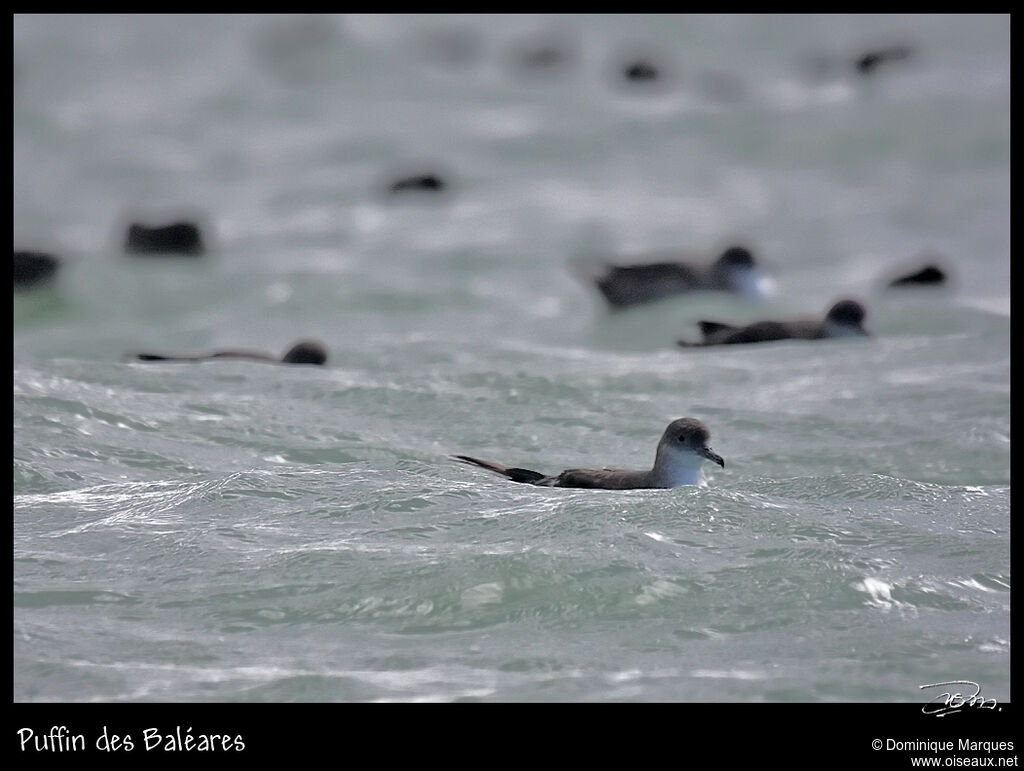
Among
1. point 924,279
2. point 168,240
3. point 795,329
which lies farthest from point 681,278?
point 168,240

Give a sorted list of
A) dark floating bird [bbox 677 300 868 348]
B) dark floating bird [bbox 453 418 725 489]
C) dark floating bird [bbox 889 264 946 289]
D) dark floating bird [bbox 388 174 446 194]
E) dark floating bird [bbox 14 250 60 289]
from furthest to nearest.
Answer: dark floating bird [bbox 388 174 446 194] → dark floating bird [bbox 14 250 60 289] → dark floating bird [bbox 889 264 946 289] → dark floating bird [bbox 677 300 868 348] → dark floating bird [bbox 453 418 725 489]

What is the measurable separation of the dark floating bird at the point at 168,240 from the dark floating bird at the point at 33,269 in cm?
182

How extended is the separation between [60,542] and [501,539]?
2150 millimetres

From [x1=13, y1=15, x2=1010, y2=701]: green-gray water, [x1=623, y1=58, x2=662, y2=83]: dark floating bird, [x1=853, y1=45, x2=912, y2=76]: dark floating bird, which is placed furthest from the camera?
[x1=623, y1=58, x2=662, y2=83]: dark floating bird

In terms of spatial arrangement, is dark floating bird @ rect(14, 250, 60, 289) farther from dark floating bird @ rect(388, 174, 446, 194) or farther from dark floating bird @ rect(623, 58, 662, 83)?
dark floating bird @ rect(623, 58, 662, 83)

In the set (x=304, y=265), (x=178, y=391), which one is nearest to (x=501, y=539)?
(x=178, y=391)

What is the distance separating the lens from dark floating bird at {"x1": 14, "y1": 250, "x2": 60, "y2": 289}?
59.5 ft

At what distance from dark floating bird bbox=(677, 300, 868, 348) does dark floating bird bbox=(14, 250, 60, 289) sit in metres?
7.31

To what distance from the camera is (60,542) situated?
27.6ft

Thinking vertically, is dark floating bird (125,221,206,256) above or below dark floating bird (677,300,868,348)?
above

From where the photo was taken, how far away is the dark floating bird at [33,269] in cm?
1814

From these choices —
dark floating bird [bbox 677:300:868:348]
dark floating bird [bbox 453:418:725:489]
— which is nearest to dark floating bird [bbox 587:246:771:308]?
dark floating bird [bbox 677:300:868:348]
